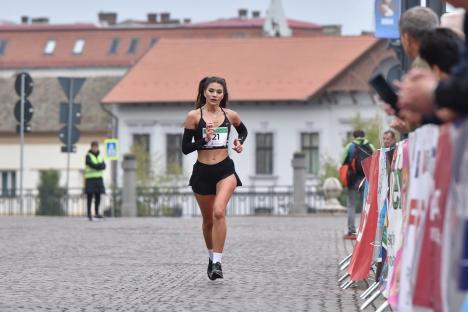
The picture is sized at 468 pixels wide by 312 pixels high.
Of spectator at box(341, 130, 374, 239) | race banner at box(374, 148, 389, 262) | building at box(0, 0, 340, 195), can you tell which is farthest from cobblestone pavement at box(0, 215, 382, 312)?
building at box(0, 0, 340, 195)

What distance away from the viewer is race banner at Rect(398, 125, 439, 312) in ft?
26.9

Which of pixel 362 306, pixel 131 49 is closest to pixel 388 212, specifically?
pixel 362 306

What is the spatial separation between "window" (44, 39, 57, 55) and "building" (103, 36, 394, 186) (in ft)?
175

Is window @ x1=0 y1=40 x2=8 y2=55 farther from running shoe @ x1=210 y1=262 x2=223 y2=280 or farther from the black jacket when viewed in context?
the black jacket

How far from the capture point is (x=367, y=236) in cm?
1349

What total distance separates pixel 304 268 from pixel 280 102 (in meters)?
68.7

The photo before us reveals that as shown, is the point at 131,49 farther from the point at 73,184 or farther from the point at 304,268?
the point at 304,268

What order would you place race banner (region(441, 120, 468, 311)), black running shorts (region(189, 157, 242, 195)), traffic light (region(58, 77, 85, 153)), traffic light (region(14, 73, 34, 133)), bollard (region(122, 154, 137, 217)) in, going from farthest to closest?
bollard (region(122, 154, 137, 217)), traffic light (region(58, 77, 85, 153)), traffic light (region(14, 73, 34, 133)), black running shorts (region(189, 157, 242, 195)), race banner (region(441, 120, 468, 311))

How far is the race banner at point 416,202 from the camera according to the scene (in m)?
8.20

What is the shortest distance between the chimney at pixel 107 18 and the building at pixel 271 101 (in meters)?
66.4

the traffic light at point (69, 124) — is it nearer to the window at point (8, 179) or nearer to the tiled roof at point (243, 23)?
the window at point (8, 179)

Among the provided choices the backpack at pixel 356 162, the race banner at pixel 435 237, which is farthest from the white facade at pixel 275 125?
the race banner at pixel 435 237

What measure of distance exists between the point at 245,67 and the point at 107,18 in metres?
69.3

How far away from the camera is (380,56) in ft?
283
